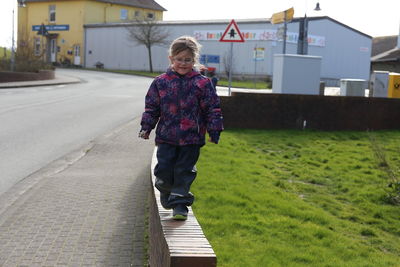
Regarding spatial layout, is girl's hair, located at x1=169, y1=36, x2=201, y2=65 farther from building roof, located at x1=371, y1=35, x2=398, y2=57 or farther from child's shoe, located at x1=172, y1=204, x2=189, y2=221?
building roof, located at x1=371, y1=35, x2=398, y2=57

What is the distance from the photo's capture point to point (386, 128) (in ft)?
53.8

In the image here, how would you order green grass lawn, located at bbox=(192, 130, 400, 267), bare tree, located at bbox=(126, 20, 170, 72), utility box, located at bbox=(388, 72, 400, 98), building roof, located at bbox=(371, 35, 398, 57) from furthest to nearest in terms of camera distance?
building roof, located at bbox=(371, 35, 398, 57) → bare tree, located at bbox=(126, 20, 170, 72) → utility box, located at bbox=(388, 72, 400, 98) → green grass lawn, located at bbox=(192, 130, 400, 267)

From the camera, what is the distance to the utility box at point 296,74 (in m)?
18.6

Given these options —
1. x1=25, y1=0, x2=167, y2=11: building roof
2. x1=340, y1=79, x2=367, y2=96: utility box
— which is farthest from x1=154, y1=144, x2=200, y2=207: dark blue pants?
x1=25, y1=0, x2=167, y2=11: building roof

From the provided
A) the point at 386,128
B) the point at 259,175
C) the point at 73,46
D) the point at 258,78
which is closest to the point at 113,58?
the point at 73,46

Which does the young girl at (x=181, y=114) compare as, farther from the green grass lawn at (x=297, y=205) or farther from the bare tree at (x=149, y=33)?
the bare tree at (x=149, y=33)

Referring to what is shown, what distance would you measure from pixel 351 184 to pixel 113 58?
58.2 m

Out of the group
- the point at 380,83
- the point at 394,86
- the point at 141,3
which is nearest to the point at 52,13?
the point at 141,3

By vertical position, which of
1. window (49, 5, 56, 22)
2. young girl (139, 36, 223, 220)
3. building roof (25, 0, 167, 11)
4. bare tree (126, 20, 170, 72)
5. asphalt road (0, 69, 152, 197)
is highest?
Result: building roof (25, 0, 167, 11)

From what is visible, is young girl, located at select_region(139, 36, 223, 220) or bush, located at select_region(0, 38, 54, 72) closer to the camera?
young girl, located at select_region(139, 36, 223, 220)

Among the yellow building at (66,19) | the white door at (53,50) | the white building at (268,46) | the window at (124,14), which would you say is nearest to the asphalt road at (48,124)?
Answer: the white building at (268,46)

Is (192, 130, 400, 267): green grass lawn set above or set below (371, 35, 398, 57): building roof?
below

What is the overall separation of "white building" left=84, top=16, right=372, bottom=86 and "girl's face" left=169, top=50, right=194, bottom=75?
138 ft

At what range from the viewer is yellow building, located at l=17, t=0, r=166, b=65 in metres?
68.5
